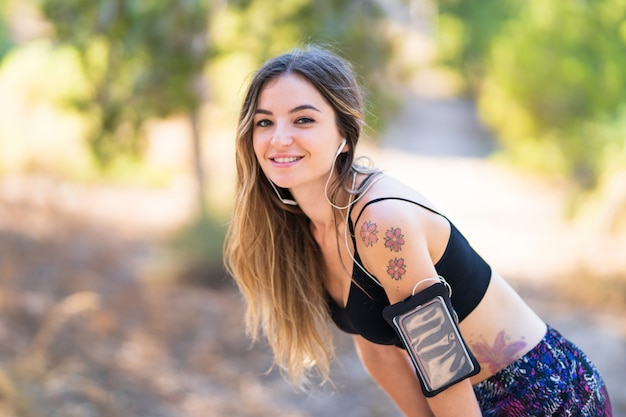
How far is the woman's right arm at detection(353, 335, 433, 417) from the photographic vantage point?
2.13 metres

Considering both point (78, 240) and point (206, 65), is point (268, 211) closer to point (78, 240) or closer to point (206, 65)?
point (206, 65)

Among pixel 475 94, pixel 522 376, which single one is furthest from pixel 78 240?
pixel 475 94

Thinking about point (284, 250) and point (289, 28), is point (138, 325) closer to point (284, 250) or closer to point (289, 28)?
point (289, 28)

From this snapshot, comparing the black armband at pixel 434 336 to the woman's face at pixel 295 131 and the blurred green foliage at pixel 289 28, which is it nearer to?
the woman's face at pixel 295 131

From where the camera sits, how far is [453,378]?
173 cm

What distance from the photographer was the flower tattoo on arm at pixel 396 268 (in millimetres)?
1716

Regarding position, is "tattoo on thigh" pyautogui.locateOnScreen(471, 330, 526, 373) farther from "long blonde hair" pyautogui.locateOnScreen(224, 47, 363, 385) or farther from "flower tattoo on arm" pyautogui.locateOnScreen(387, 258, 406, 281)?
"long blonde hair" pyautogui.locateOnScreen(224, 47, 363, 385)

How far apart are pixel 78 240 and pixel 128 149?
132 cm

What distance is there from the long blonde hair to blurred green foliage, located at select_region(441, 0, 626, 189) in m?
5.38

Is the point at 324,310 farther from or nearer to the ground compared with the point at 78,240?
nearer to the ground

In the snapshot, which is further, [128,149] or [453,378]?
[128,149]

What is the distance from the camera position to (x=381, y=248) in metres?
1.73

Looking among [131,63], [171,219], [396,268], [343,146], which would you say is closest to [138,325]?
[131,63]

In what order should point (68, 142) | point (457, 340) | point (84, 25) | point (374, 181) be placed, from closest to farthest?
point (457, 340)
point (374, 181)
point (84, 25)
point (68, 142)
